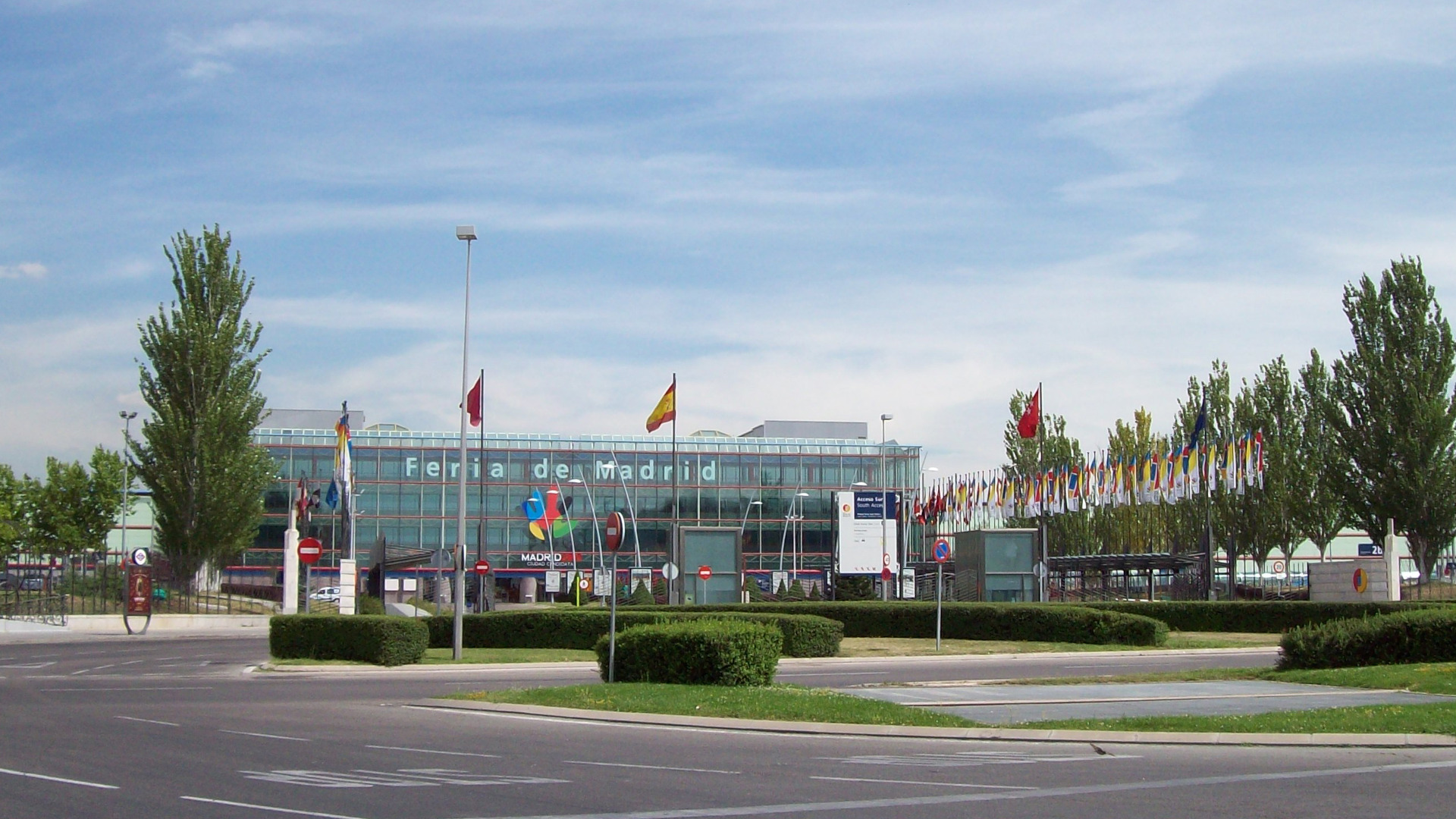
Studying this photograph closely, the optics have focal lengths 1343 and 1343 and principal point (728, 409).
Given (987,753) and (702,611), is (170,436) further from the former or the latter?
(987,753)

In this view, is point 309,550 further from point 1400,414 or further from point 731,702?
point 1400,414

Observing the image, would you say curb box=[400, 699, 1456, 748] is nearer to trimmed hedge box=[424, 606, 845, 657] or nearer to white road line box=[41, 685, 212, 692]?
white road line box=[41, 685, 212, 692]

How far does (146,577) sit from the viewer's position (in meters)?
48.6

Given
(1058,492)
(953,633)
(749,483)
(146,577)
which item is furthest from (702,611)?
(749,483)

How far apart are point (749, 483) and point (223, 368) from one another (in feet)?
173

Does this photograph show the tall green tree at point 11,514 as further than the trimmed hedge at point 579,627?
Yes

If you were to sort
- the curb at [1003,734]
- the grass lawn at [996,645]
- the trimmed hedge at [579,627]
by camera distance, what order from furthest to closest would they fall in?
the grass lawn at [996,645] < the trimmed hedge at [579,627] < the curb at [1003,734]

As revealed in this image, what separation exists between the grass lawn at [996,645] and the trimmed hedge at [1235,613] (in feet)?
2.93

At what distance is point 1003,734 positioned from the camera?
15.7 meters

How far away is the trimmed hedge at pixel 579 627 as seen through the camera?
109ft

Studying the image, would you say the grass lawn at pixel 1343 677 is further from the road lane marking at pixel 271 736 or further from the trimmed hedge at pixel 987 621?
the road lane marking at pixel 271 736

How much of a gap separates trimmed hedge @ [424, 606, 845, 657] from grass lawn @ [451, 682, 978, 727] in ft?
39.6

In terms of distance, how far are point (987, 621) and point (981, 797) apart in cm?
2876

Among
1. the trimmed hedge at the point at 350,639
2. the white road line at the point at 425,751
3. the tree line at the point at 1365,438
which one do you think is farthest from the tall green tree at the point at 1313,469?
the white road line at the point at 425,751
